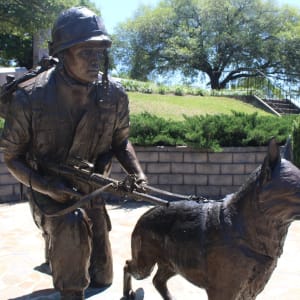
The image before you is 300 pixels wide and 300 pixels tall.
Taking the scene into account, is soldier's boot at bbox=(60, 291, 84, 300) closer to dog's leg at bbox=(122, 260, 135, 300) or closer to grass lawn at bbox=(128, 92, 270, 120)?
dog's leg at bbox=(122, 260, 135, 300)

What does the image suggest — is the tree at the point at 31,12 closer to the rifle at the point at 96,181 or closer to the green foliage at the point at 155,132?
the green foliage at the point at 155,132

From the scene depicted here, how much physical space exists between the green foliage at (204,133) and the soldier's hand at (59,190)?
219 inches

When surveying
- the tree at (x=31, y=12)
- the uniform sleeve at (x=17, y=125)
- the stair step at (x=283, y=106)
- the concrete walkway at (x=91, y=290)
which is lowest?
the concrete walkway at (x=91, y=290)

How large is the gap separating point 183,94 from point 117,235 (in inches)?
553

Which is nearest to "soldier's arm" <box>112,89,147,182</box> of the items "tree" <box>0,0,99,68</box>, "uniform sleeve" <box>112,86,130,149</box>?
"uniform sleeve" <box>112,86,130,149</box>

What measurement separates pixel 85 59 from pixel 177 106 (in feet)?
40.5

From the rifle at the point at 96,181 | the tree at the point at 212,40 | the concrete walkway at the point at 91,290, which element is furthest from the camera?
the tree at the point at 212,40

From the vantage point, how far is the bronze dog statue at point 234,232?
2.57 meters

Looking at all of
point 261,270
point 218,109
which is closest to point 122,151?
point 261,270

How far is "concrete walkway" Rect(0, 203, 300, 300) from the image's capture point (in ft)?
14.2

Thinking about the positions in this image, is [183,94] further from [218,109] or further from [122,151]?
[122,151]

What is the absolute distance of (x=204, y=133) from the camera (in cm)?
911

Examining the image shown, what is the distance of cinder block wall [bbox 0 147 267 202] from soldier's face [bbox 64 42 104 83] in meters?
→ 5.50

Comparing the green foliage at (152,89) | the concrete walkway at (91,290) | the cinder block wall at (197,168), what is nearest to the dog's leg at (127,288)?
the concrete walkway at (91,290)
